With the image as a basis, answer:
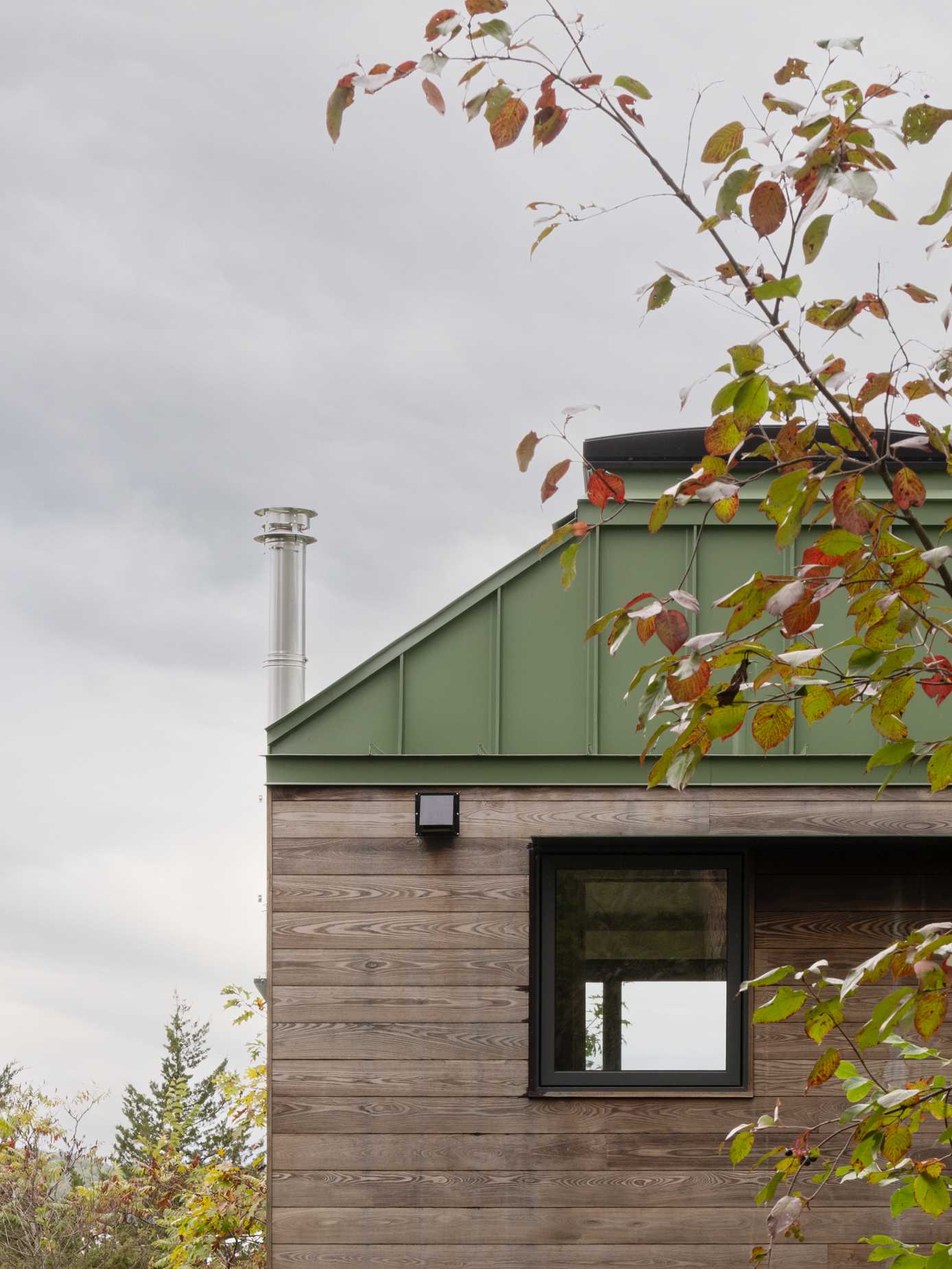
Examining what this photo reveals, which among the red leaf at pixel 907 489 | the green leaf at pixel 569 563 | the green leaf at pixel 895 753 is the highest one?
the red leaf at pixel 907 489

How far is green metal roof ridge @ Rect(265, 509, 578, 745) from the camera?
6.12 meters

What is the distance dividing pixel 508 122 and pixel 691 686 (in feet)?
3.08

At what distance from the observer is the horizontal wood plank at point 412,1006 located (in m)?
5.93

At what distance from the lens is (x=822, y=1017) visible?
208 cm

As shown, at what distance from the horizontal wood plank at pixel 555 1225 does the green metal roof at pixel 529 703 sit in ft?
6.03

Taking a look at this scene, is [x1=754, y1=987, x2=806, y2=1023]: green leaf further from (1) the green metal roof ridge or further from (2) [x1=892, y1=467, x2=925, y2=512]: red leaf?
(1) the green metal roof ridge

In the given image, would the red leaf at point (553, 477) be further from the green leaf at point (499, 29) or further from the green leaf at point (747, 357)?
the green leaf at point (499, 29)

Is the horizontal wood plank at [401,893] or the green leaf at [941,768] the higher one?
the green leaf at [941,768]

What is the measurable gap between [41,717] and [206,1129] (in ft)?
49.9

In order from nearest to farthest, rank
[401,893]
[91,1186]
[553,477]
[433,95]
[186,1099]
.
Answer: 1. [433,95]
2. [553,477]
3. [401,893]
4. [91,1186]
5. [186,1099]

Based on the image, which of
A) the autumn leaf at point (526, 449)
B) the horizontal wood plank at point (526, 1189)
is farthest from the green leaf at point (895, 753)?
the horizontal wood plank at point (526, 1189)

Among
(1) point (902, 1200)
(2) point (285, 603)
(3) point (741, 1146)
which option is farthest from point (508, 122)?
(2) point (285, 603)

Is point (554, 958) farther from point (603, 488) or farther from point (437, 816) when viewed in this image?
point (603, 488)

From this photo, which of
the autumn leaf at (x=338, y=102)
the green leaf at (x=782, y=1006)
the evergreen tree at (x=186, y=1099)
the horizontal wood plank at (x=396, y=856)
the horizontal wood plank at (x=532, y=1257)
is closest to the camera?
the green leaf at (x=782, y=1006)
